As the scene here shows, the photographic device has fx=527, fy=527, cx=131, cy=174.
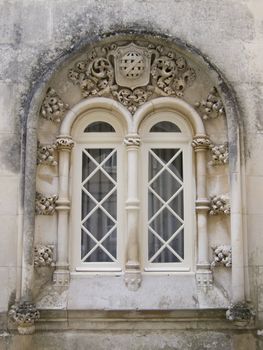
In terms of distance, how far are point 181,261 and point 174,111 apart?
168 centimetres

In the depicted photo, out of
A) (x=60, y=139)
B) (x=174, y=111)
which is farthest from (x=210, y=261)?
(x=60, y=139)

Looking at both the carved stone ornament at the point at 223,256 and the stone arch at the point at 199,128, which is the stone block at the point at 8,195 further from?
the carved stone ornament at the point at 223,256

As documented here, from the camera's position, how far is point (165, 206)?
19.3 ft

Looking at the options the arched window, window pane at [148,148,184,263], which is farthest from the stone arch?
window pane at [148,148,184,263]

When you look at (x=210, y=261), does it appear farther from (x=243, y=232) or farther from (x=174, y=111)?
(x=174, y=111)

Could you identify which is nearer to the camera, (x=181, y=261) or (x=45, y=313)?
(x=45, y=313)

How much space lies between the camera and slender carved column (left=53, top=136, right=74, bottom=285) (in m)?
5.59

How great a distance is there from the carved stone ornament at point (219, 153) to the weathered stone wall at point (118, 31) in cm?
20

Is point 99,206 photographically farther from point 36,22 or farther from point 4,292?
point 36,22

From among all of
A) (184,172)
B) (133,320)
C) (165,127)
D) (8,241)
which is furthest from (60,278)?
(165,127)

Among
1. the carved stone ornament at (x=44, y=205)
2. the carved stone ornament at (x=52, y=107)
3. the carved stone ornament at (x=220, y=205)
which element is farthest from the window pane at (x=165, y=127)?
the carved stone ornament at (x=44, y=205)

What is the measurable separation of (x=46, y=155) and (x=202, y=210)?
1797 millimetres

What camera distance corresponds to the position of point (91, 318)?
5.45 meters

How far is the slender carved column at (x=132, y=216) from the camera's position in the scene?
219 inches
